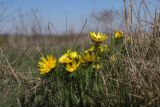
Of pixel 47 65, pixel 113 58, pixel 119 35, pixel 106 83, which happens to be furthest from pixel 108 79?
pixel 119 35

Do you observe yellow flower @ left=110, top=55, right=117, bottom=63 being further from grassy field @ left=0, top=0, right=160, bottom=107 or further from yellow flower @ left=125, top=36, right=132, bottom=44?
yellow flower @ left=125, top=36, right=132, bottom=44

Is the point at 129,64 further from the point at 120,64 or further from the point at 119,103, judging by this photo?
the point at 119,103

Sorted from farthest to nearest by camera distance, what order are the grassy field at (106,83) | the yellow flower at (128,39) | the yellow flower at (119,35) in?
the yellow flower at (119,35), the yellow flower at (128,39), the grassy field at (106,83)

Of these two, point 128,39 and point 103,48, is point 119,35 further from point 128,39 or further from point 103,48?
point 103,48

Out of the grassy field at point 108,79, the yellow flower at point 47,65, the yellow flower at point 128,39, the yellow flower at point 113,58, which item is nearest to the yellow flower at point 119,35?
the grassy field at point 108,79

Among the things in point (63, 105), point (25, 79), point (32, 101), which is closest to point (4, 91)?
point (25, 79)

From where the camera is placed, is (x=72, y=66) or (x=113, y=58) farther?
(x=113, y=58)

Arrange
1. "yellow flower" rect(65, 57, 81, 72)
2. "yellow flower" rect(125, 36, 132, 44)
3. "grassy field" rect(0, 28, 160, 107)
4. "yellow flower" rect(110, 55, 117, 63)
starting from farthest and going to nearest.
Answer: "yellow flower" rect(125, 36, 132, 44) < "yellow flower" rect(110, 55, 117, 63) < "yellow flower" rect(65, 57, 81, 72) < "grassy field" rect(0, 28, 160, 107)

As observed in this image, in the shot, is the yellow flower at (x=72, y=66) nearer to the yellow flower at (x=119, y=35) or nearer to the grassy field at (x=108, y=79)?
the grassy field at (x=108, y=79)

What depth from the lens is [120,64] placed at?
251cm

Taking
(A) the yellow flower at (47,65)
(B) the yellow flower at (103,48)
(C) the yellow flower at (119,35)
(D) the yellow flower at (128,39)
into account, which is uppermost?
(C) the yellow flower at (119,35)

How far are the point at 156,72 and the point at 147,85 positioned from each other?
0.14 meters

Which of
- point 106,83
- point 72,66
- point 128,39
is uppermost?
point 128,39

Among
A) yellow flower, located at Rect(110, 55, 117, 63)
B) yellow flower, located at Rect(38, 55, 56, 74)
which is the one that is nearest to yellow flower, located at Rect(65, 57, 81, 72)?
yellow flower, located at Rect(38, 55, 56, 74)
